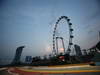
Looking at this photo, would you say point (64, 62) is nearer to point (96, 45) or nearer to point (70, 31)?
point (96, 45)

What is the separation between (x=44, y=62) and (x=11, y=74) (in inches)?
50.7

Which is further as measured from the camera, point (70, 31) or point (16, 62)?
point (70, 31)

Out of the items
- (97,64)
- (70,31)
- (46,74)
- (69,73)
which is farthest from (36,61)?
(70,31)

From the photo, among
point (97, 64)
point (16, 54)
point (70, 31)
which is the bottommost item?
point (97, 64)

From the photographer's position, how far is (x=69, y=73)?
2543 mm

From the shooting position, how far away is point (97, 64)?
2977mm

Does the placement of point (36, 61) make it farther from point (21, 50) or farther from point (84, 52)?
point (84, 52)

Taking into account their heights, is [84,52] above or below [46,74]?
above

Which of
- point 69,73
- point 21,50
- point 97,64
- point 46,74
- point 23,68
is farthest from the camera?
point 21,50

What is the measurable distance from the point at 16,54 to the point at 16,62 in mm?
289

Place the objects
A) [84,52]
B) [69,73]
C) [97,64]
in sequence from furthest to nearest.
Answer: [84,52] → [97,64] → [69,73]

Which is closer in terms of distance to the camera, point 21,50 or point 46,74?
point 46,74

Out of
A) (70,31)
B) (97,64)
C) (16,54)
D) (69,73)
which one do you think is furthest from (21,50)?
(70,31)

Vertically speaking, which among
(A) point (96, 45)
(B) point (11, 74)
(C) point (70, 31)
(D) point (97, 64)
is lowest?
(B) point (11, 74)
